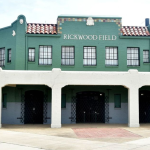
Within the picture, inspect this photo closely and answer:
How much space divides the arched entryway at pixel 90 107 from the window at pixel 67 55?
9.12 ft

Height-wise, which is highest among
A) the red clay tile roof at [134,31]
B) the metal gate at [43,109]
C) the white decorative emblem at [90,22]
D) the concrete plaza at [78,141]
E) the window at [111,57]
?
the white decorative emblem at [90,22]

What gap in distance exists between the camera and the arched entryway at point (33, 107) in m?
24.5

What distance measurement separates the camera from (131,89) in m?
21.7

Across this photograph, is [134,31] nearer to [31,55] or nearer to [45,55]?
[45,55]

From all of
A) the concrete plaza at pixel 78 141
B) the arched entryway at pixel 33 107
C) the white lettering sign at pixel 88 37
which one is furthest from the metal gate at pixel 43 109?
the concrete plaza at pixel 78 141

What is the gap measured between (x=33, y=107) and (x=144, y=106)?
9.46 metres

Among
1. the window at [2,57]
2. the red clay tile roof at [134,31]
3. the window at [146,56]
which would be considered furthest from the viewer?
the window at [2,57]

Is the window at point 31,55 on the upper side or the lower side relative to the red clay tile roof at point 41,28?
lower

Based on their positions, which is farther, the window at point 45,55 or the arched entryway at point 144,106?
the arched entryway at point 144,106

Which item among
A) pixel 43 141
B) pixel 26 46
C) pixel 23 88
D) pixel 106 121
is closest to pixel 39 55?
pixel 26 46

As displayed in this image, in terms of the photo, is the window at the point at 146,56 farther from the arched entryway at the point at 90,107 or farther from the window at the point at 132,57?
the arched entryway at the point at 90,107

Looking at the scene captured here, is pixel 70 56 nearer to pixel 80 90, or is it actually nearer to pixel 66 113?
pixel 80 90

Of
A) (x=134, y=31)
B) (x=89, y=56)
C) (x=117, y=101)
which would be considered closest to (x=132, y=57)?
(x=134, y=31)

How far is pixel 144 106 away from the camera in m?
25.6
